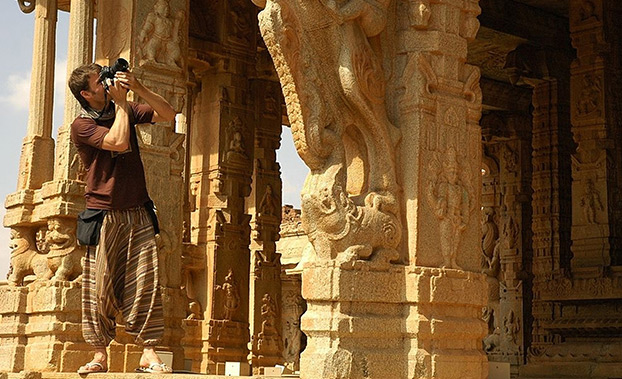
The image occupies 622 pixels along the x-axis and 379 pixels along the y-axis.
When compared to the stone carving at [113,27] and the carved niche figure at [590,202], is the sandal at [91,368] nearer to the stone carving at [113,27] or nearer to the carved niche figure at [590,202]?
the stone carving at [113,27]

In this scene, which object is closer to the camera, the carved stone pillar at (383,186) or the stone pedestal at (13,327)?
the carved stone pillar at (383,186)

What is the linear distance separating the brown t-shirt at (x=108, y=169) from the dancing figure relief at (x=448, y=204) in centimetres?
187

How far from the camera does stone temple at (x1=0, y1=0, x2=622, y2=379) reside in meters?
5.91

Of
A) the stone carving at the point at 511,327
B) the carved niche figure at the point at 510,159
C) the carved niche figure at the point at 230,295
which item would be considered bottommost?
the stone carving at the point at 511,327

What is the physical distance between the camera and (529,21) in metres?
17.7

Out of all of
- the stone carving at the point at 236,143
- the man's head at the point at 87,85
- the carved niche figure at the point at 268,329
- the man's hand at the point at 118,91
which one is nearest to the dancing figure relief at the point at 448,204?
the man's hand at the point at 118,91

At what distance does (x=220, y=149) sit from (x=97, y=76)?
29.1ft

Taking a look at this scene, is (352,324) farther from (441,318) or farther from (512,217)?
(512,217)

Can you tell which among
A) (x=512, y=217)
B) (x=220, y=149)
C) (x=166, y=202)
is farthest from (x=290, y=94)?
(x=512, y=217)

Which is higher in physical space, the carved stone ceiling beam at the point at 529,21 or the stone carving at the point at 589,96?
the carved stone ceiling beam at the point at 529,21

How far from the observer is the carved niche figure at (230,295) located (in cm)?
1516

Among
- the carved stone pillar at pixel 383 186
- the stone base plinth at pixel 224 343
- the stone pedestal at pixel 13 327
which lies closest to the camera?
the carved stone pillar at pixel 383 186

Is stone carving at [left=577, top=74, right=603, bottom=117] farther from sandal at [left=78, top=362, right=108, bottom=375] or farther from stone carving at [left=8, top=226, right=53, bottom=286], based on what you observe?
sandal at [left=78, top=362, right=108, bottom=375]

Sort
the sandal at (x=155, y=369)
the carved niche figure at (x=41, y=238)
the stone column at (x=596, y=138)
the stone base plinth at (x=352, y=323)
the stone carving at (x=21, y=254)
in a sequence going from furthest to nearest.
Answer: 1. the stone column at (x=596, y=138)
2. the stone carving at (x=21, y=254)
3. the carved niche figure at (x=41, y=238)
4. the sandal at (x=155, y=369)
5. the stone base plinth at (x=352, y=323)
